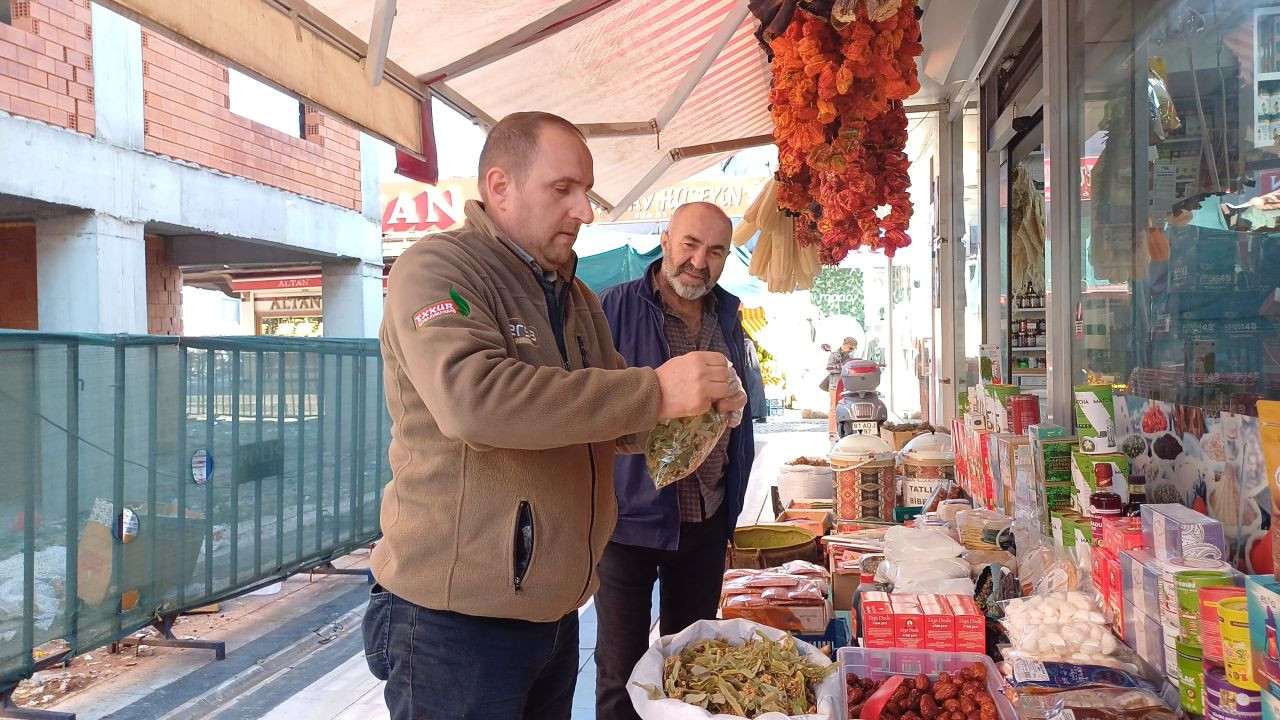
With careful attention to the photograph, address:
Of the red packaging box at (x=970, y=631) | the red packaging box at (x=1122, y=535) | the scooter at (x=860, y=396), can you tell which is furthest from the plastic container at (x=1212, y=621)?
the scooter at (x=860, y=396)

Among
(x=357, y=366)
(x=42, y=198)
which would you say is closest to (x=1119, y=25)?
(x=357, y=366)

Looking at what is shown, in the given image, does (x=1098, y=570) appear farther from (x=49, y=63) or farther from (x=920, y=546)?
(x=49, y=63)

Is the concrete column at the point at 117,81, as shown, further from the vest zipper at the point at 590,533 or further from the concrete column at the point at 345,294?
the vest zipper at the point at 590,533

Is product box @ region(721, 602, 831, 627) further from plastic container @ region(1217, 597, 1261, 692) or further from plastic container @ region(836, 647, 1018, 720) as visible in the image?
plastic container @ region(1217, 597, 1261, 692)

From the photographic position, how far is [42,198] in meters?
7.12

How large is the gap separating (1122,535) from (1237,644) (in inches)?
20.4

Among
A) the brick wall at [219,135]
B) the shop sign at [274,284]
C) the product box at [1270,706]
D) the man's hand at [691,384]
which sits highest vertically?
the brick wall at [219,135]

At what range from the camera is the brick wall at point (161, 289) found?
35.0 feet

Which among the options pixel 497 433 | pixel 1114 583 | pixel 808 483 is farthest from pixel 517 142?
pixel 808 483

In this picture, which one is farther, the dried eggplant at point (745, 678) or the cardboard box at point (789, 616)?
the cardboard box at point (789, 616)

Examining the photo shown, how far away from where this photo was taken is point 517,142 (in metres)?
1.73

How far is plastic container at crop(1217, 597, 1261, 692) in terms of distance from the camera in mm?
1412

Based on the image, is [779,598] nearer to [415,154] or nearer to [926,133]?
[415,154]

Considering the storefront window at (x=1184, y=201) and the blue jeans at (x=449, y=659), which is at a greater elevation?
the storefront window at (x=1184, y=201)
